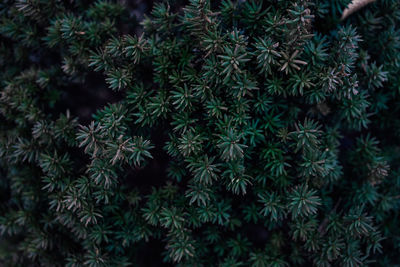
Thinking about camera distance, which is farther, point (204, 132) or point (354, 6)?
point (354, 6)

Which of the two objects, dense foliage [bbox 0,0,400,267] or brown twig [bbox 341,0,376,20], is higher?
brown twig [bbox 341,0,376,20]

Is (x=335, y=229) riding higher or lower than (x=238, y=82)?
lower

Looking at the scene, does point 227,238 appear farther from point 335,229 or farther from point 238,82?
point 238,82

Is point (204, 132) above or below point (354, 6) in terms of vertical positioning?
below

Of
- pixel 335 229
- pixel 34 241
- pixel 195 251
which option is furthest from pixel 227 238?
pixel 34 241

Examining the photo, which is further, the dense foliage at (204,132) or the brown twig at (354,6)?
the brown twig at (354,6)

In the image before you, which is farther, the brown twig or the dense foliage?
the brown twig

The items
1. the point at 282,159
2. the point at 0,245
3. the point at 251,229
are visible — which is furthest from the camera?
the point at 0,245

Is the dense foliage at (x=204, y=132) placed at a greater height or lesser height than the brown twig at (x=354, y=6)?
lesser
